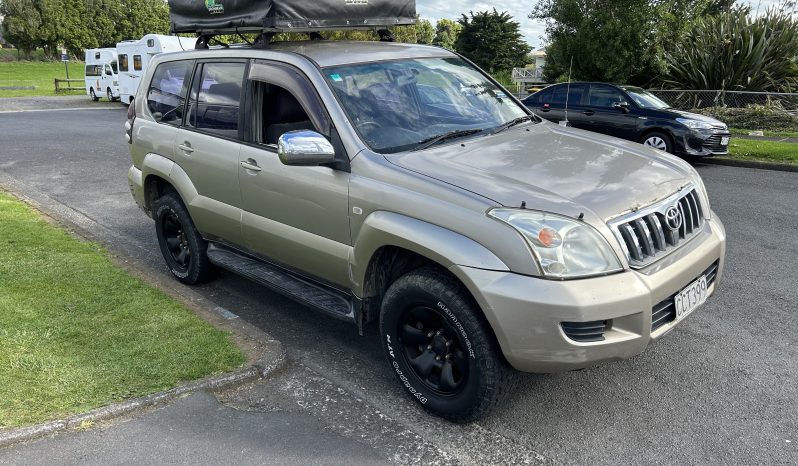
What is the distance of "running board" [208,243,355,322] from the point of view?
156 inches

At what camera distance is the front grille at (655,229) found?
3.12 meters

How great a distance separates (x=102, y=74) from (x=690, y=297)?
3152 cm

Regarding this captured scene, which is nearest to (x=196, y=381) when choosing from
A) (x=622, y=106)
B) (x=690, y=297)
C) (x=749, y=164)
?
(x=690, y=297)

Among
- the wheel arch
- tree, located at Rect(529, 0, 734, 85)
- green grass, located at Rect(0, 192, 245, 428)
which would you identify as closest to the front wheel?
the wheel arch

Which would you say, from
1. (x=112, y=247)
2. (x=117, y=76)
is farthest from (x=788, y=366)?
(x=117, y=76)

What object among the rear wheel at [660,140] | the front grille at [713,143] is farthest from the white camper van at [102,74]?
the front grille at [713,143]

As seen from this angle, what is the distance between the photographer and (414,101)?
4195 millimetres

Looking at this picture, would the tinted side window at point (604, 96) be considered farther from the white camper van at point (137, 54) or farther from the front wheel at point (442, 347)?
the white camper van at point (137, 54)

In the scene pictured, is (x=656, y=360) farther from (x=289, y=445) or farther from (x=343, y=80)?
(x=343, y=80)

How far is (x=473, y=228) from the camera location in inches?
122

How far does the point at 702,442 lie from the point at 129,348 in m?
3.36

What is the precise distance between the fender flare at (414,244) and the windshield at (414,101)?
0.51 meters

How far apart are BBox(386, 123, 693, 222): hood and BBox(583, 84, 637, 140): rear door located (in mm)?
8604

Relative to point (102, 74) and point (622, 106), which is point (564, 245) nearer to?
point (622, 106)
